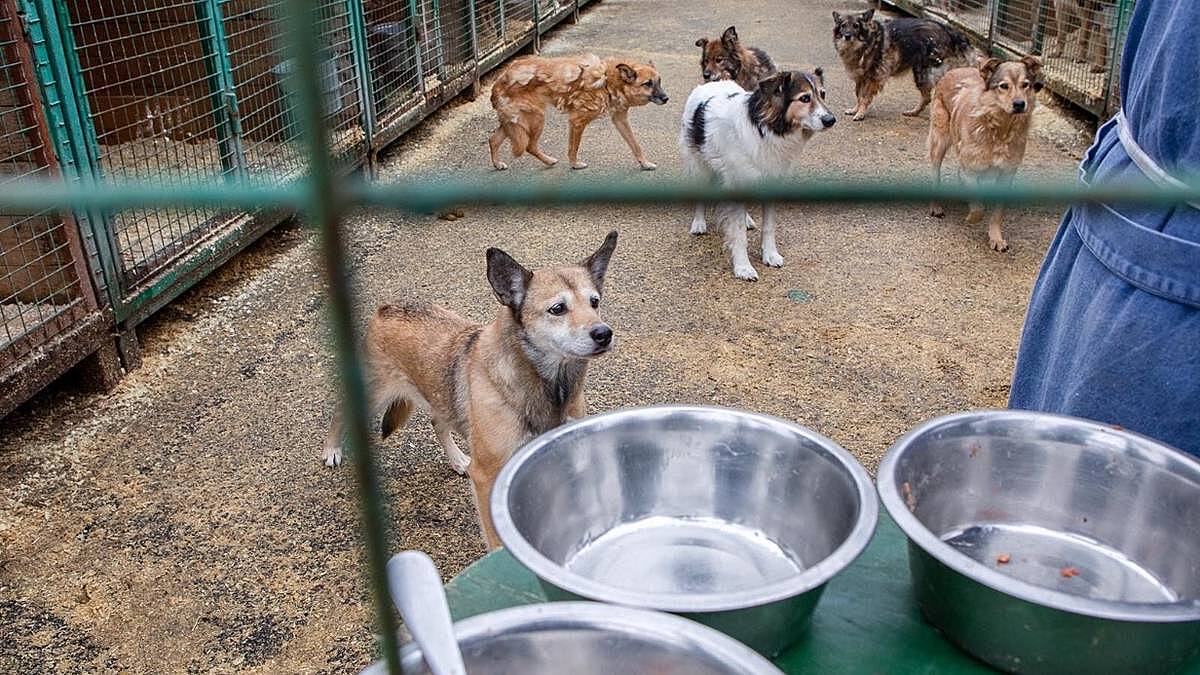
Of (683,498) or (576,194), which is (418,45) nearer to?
(683,498)

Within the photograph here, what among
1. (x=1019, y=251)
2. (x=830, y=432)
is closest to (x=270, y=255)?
(x=830, y=432)

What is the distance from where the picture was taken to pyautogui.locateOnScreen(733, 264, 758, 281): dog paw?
5.39m

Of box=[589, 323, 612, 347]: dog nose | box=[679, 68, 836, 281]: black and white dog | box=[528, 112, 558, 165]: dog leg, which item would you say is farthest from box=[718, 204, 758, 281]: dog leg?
box=[589, 323, 612, 347]: dog nose

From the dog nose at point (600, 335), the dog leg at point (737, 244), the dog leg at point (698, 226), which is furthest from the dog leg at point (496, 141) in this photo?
the dog nose at point (600, 335)

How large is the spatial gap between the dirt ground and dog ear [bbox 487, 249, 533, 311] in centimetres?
63

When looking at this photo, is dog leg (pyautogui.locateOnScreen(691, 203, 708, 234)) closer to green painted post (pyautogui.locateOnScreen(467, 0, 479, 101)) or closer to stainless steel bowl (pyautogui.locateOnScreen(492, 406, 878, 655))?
green painted post (pyautogui.locateOnScreen(467, 0, 479, 101))

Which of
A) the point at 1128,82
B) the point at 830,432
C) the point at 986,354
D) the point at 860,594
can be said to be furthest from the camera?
the point at 986,354

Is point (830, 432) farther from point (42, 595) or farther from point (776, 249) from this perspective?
point (42, 595)

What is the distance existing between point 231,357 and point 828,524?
3.65 meters

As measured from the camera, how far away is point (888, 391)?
4.22m

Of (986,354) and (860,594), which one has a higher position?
(860,594)

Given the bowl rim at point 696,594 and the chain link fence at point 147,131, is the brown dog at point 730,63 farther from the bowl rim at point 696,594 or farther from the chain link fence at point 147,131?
the bowl rim at point 696,594

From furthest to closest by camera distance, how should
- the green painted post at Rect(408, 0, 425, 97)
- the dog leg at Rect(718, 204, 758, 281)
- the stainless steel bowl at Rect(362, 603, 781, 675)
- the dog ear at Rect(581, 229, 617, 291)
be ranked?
1. the green painted post at Rect(408, 0, 425, 97)
2. the dog leg at Rect(718, 204, 758, 281)
3. the dog ear at Rect(581, 229, 617, 291)
4. the stainless steel bowl at Rect(362, 603, 781, 675)

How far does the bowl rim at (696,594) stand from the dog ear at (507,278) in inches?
62.5
